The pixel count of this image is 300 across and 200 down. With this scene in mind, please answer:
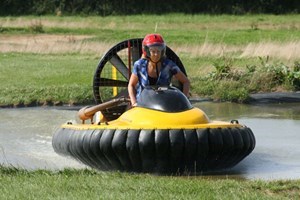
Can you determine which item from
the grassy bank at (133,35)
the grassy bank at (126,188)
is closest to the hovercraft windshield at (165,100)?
the grassy bank at (126,188)

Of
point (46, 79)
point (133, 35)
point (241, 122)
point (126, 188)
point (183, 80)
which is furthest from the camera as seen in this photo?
point (133, 35)

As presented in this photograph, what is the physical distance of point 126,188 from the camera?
711 centimetres

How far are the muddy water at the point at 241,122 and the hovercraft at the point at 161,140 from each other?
30 centimetres

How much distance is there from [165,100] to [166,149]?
760mm

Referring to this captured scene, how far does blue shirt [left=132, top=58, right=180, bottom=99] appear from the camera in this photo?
9875mm

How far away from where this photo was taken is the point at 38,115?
1377 cm

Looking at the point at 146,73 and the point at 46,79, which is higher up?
the point at 146,73

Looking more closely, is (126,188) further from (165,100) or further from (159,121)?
(165,100)

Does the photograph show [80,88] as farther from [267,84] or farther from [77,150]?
[77,150]

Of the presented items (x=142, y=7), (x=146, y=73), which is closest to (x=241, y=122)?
(x=146, y=73)

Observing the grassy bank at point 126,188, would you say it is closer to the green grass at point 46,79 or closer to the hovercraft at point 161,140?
the hovercraft at point 161,140

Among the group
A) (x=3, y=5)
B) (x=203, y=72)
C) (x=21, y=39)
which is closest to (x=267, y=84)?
(x=203, y=72)

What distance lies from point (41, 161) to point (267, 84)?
6964 mm

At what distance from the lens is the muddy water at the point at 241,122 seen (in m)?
9.20
